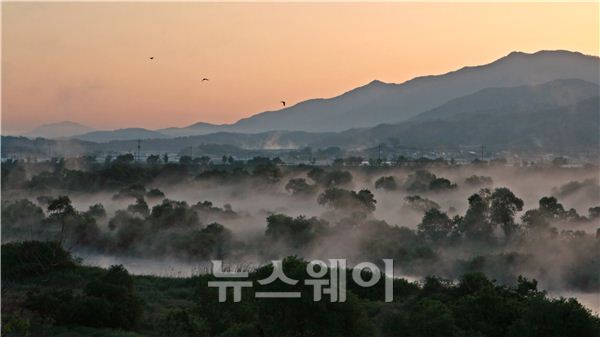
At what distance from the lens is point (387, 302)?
1626 inches

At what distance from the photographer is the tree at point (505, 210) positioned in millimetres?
76125

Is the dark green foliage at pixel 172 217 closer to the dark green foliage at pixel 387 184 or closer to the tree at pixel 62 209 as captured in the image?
the tree at pixel 62 209

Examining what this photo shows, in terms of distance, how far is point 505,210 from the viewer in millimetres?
77125

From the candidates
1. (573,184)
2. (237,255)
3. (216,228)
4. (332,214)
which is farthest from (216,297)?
(573,184)

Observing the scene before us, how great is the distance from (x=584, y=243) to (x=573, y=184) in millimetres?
55598

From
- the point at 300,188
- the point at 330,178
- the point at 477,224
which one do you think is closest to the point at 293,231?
the point at 477,224

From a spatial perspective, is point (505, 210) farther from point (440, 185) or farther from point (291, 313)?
point (291, 313)

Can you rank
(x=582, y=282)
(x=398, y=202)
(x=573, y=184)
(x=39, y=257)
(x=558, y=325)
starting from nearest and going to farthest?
1. (x=558, y=325)
2. (x=39, y=257)
3. (x=582, y=282)
4. (x=398, y=202)
5. (x=573, y=184)

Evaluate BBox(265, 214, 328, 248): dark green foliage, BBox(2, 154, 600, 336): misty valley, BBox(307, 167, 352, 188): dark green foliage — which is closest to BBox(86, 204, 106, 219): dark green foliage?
BBox(2, 154, 600, 336): misty valley

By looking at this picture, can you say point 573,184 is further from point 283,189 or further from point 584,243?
point 584,243

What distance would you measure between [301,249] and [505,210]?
2228cm

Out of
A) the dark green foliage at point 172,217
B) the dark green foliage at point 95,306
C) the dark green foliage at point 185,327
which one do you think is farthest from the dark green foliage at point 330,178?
the dark green foliage at point 185,327

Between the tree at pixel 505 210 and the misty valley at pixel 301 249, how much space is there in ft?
0.56

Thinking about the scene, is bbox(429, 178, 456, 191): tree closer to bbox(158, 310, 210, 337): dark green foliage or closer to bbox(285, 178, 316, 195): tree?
bbox(285, 178, 316, 195): tree
